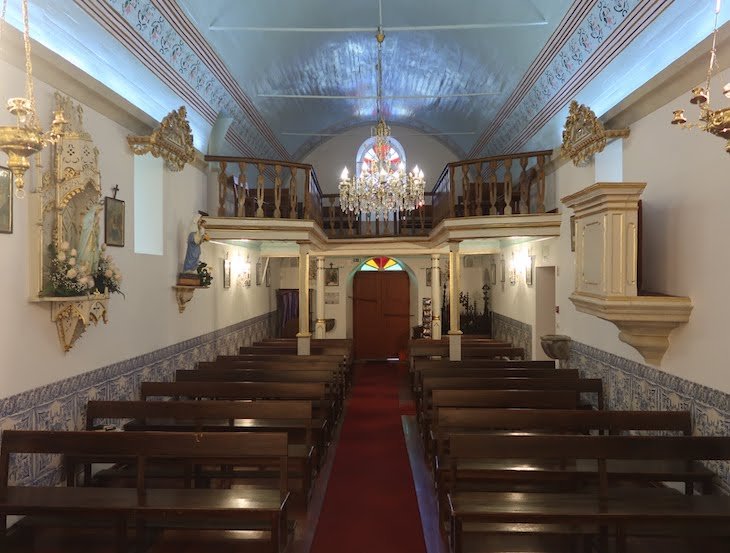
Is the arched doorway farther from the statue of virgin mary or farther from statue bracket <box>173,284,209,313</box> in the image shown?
the statue of virgin mary

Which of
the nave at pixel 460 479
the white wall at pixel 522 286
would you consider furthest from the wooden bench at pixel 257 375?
the white wall at pixel 522 286

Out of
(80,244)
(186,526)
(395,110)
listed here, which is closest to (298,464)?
(186,526)

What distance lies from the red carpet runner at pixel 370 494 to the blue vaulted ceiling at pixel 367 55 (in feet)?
17.8

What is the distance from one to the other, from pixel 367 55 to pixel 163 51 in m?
5.91

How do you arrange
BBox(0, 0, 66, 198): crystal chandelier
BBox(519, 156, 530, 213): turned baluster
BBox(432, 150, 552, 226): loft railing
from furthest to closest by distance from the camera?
1. BBox(519, 156, 530, 213): turned baluster
2. BBox(432, 150, 552, 226): loft railing
3. BBox(0, 0, 66, 198): crystal chandelier

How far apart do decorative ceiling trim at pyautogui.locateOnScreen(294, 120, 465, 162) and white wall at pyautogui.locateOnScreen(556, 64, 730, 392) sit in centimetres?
1151

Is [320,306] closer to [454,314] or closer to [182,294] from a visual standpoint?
[454,314]

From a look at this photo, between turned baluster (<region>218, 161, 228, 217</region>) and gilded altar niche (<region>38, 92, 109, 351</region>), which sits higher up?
turned baluster (<region>218, 161, 228, 217</region>)

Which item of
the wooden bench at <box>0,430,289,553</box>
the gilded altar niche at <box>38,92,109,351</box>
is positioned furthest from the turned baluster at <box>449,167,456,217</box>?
the wooden bench at <box>0,430,289,553</box>

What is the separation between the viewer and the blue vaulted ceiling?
6.41 meters

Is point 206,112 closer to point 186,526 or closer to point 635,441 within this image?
point 186,526

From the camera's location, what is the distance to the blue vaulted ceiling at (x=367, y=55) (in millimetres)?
6410

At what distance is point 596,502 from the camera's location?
4.33m

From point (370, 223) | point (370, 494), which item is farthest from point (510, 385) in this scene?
point (370, 223)
